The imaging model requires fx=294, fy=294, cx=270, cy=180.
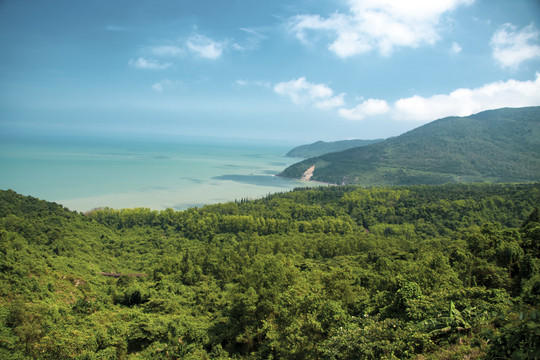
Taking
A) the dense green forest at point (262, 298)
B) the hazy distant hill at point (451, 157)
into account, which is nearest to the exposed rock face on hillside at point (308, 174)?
the hazy distant hill at point (451, 157)

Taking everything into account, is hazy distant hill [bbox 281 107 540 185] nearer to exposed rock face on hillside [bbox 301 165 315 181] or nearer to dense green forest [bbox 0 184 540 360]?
exposed rock face on hillside [bbox 301 165 315 181]

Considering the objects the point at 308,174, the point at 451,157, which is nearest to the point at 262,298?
the point at 308,174

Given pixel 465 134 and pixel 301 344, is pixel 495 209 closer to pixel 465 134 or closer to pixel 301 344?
pixel 301 344

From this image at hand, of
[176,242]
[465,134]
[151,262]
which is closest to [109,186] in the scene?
[176,242]

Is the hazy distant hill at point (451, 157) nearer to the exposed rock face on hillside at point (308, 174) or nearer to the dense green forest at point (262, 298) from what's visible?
the exposed rock face on hillside at point (308, 174)

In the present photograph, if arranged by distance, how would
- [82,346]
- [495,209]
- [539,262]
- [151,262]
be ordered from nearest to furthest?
1. [82,346]
2. [539,262]
3. [151,262]
4. [495,209]

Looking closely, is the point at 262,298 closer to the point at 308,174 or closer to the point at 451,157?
the point at 308,174

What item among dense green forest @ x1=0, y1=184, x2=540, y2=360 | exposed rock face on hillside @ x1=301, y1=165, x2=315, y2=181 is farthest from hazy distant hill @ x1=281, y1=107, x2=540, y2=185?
dense green forest @ x1=0, y1=184, x2=540, y2=360
